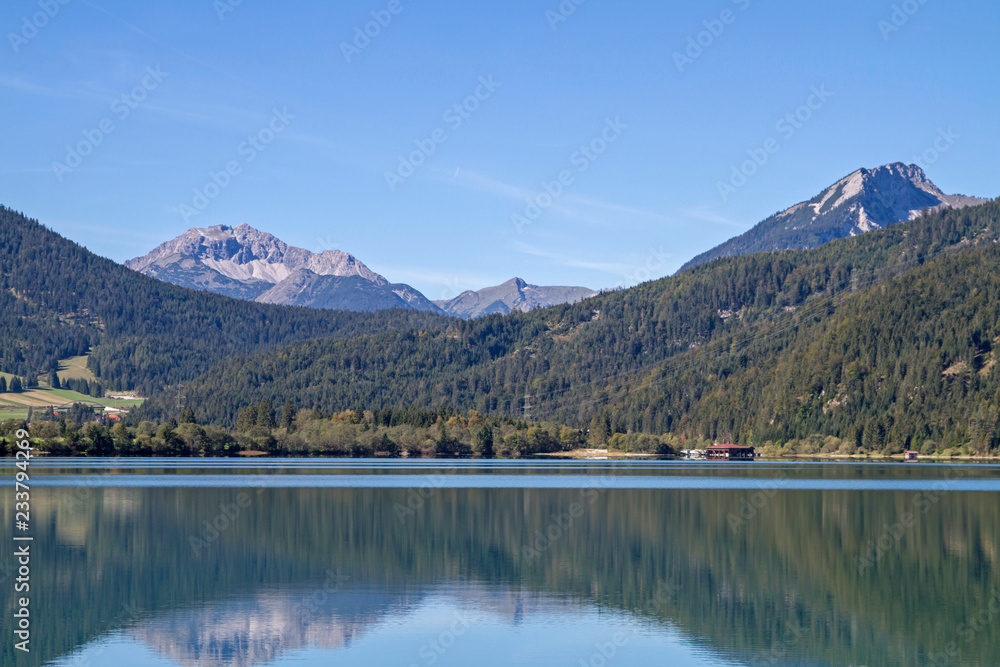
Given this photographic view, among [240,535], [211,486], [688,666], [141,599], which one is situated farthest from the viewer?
[211,486]

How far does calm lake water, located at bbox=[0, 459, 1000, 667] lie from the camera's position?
107ft

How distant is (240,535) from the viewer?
58.5 m

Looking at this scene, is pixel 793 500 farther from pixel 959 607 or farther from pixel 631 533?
pixel 959 607

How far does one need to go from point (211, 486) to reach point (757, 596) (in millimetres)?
67642

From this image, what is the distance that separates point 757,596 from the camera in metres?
40.9

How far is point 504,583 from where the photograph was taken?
144ft

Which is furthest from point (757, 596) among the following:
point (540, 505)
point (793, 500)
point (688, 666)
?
point (793, 500)

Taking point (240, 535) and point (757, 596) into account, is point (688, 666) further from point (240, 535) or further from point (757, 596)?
point (240, 535)

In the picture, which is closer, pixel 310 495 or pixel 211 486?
pixel 310 495

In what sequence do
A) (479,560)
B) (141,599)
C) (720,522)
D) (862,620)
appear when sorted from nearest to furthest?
1. (862,620)
2. (141,599)
3. (479,560)
4. (720,522)

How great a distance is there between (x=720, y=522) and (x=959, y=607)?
94.7 feet

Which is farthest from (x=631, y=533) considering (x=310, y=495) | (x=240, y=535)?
(x=310, y=495)

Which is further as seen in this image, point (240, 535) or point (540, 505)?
point (540, 505)

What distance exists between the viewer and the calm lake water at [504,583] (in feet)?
107
